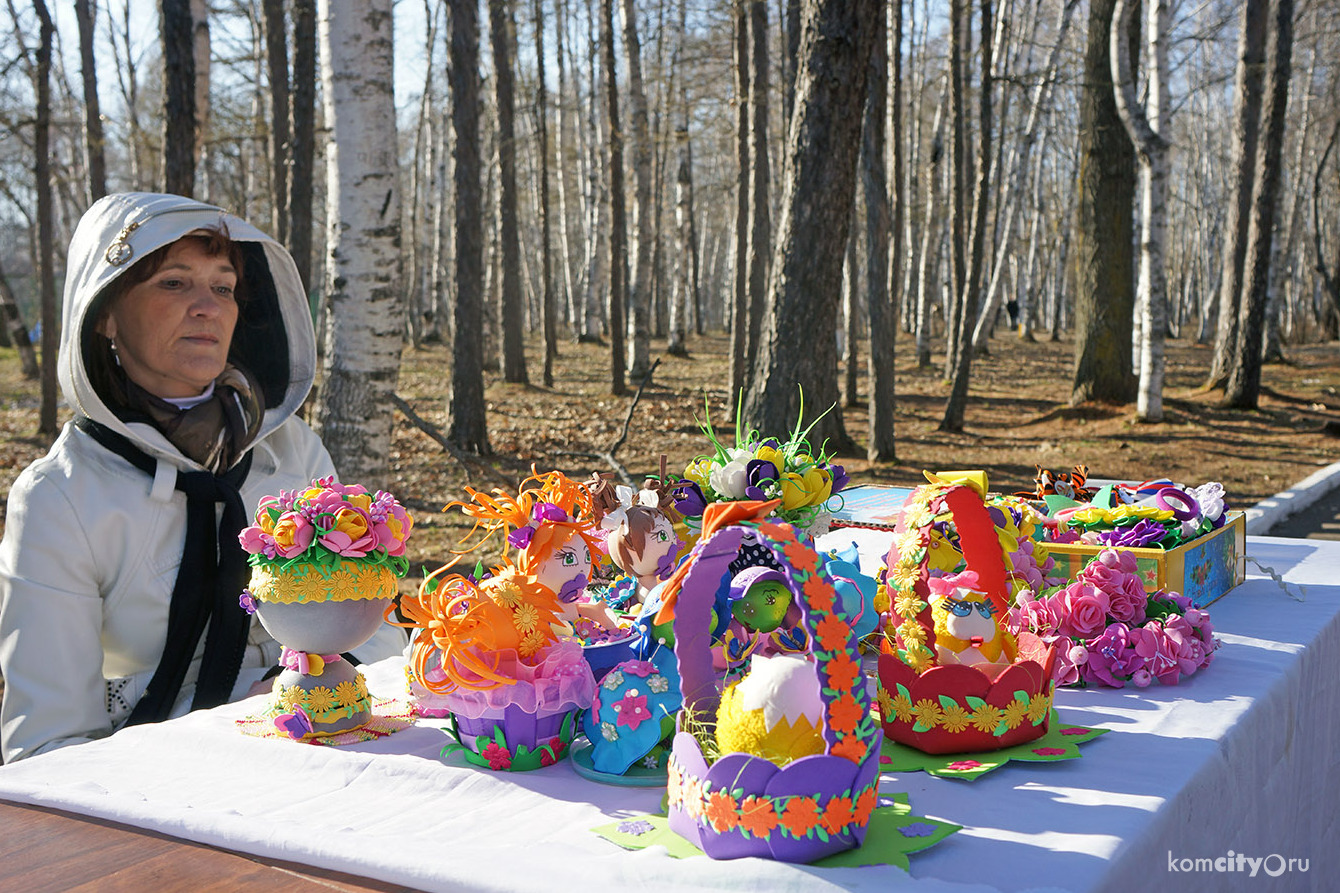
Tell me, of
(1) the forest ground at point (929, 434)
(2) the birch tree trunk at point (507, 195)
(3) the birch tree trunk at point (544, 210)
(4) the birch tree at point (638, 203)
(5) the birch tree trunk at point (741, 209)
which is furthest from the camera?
(3) the birch tree trunk at point (544, 210)

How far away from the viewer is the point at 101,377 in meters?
2.30

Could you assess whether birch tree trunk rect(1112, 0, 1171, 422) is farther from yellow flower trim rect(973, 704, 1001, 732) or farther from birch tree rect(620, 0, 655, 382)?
yellow flower trim rect(973, 704, 1001, 732)

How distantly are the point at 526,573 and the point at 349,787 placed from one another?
0.44 m

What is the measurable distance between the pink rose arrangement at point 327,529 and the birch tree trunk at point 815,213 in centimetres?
477

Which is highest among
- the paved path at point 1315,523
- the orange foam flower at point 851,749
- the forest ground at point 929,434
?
the orange foam flower at point 851,749

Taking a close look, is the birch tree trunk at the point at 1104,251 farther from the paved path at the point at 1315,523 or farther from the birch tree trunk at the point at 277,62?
the birch tree trunk at the point at 277,62

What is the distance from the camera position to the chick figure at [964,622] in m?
1.73

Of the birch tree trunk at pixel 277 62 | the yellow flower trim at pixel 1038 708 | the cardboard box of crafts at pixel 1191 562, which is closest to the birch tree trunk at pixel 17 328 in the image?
the birch tree trunk at pixel 277 62

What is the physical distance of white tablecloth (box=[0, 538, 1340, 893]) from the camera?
1.24 m

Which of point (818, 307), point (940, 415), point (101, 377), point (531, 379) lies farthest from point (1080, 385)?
point (101, 377)

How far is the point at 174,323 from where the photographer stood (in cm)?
232

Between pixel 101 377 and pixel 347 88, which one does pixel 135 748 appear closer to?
pixel 101 377

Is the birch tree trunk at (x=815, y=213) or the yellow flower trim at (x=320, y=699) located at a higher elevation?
the birch tree trunk at (x=815, y=213)

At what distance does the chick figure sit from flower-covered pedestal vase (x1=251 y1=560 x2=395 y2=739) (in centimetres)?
98
